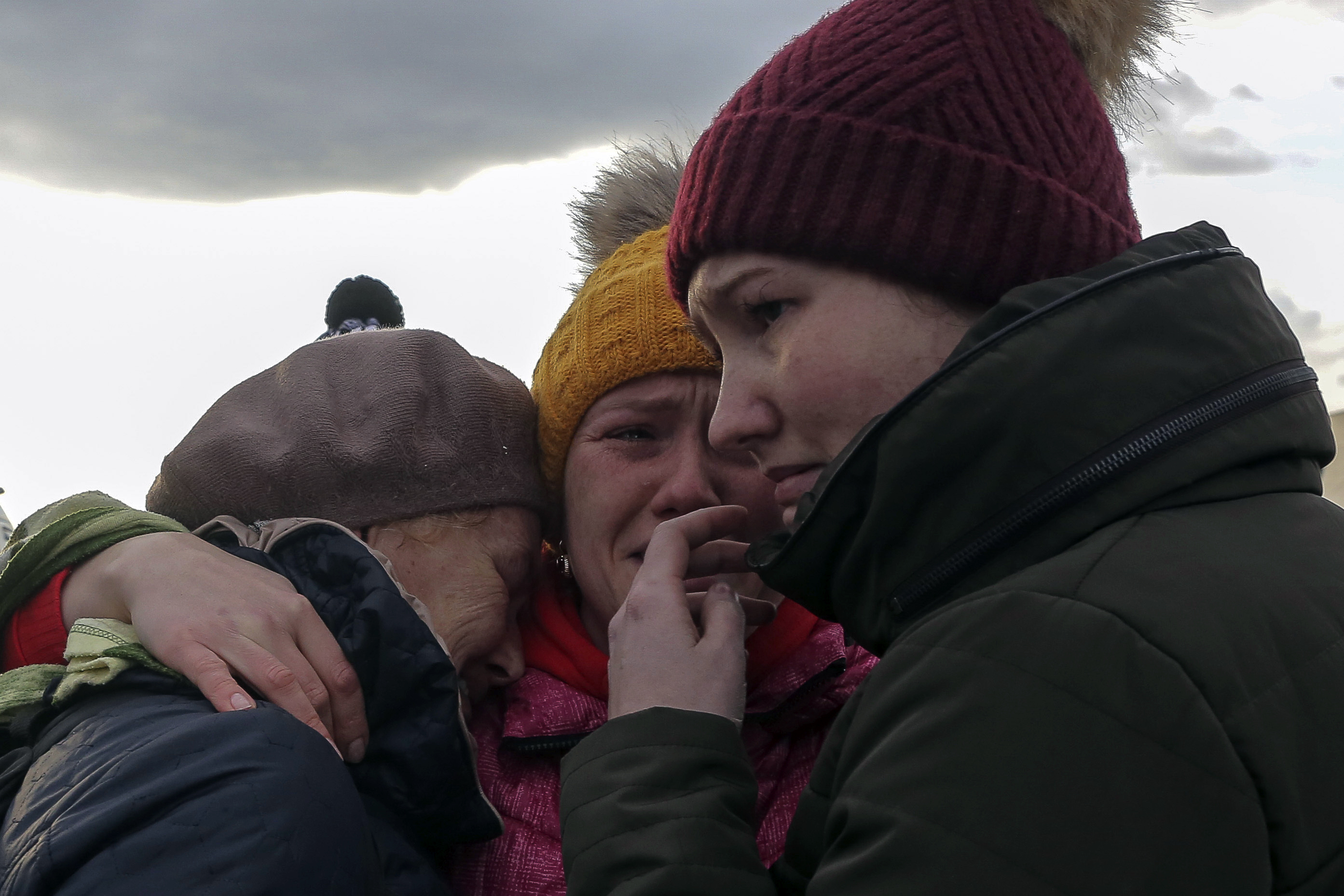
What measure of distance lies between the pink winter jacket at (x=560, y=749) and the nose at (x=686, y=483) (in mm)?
326

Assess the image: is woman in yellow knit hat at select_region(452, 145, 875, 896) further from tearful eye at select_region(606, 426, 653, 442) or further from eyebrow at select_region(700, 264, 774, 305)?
eyebrow at select_region(700, 264, 774, 305)

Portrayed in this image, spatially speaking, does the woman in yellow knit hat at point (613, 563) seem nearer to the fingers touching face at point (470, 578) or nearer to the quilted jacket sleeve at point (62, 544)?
the fingers touching face at point (470, 578)

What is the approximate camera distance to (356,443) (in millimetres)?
1947

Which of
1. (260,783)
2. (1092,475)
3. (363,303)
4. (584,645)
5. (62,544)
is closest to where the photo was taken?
(1092,475)

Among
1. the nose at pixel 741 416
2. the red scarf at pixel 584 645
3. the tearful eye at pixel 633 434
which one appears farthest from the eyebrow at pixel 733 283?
A: the red scarf at pixel 584 645

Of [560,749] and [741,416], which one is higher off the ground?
[741,416]

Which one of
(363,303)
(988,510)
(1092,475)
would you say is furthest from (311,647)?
(363,303)

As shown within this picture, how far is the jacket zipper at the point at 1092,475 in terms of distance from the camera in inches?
42.3

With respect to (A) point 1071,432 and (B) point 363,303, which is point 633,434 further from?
(B) point 363,303

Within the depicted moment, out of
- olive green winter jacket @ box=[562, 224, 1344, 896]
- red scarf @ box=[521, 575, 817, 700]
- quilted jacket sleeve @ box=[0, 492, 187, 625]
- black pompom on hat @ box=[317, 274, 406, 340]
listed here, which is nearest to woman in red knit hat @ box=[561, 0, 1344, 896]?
olive green winter jacket @ box=[562, 224, 1344, 896]

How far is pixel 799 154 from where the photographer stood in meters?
1.49

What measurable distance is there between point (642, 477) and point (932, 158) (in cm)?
89

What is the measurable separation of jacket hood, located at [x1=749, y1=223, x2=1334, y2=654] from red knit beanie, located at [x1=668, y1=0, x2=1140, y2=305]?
0.67 ft

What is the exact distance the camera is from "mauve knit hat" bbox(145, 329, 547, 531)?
1944mm
